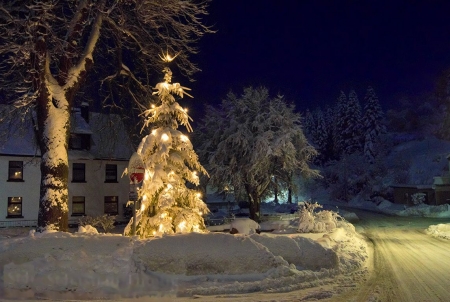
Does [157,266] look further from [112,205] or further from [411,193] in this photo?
[411,193]

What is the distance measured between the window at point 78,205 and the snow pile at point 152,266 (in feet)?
84.3

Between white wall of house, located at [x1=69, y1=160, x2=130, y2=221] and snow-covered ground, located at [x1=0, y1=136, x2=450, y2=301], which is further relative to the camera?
white wall of house, located at [x1=69, y1=160, x2=130, y2=221]

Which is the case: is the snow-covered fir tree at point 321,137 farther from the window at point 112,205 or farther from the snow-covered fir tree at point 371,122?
the window at point 112,205

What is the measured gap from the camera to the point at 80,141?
3594cm

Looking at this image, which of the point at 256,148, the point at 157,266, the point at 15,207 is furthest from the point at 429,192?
the point at 157,266

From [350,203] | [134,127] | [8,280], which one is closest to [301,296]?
[8,280]

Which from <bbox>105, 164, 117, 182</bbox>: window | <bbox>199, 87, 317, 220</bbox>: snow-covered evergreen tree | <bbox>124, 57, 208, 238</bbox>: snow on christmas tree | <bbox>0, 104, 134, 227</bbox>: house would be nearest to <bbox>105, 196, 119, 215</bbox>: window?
<bbox>0, 104, 134, 227</bbox>: house

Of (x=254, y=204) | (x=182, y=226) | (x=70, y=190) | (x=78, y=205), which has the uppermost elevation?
(x=70, y=190)

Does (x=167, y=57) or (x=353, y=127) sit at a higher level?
(x=353, y=127)

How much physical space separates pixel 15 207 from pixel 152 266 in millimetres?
27568

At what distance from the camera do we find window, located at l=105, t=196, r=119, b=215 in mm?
36372

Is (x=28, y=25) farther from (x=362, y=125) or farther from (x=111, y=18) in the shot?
(x=362, y=125)

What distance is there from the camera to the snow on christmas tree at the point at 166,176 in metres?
14.6

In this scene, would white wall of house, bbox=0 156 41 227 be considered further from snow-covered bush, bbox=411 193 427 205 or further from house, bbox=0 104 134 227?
snow-covered bush, bbox=411 193 427 205
